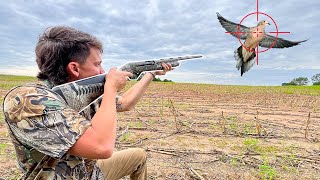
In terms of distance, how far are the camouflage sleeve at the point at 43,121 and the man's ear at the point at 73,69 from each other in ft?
1.03

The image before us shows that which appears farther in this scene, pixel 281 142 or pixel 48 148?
pixel 281 142

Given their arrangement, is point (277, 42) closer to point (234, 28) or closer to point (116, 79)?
point (234, 28)

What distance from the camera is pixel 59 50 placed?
2.05 m

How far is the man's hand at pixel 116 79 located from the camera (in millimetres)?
2118

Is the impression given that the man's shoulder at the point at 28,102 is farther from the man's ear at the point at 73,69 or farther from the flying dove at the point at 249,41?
the flying dove at the point at 249,41

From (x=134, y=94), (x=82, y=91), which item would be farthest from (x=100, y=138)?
(x=134, y=94)

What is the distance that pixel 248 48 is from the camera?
4551mm

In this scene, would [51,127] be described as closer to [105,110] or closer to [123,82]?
[105,110]

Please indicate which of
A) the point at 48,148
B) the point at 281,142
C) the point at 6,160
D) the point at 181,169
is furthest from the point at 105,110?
the point at 281,142

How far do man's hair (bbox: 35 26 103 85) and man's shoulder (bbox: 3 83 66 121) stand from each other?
239 millimetres

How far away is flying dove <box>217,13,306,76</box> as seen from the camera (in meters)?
4.39

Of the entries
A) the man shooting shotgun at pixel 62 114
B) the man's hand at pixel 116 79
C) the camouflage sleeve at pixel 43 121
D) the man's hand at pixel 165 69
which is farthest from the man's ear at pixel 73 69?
the man's hand at pixel 165 69

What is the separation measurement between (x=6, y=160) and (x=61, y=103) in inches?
116

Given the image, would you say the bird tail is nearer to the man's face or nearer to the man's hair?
the man's face
